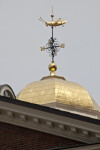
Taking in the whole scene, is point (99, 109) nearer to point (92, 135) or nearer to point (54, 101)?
point (54, 101)

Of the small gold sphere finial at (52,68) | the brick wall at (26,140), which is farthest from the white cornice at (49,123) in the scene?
the small gold sphere finial at (52,68)

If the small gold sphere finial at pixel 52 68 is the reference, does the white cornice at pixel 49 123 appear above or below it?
below

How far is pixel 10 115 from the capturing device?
27.7m

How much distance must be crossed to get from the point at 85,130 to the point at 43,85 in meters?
18.0

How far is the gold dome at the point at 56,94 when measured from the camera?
43.7 metres

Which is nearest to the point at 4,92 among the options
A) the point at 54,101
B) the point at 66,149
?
the point at 54,101

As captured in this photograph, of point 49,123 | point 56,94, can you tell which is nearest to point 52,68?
point 56,94

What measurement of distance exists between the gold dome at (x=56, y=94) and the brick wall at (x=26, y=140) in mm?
15869

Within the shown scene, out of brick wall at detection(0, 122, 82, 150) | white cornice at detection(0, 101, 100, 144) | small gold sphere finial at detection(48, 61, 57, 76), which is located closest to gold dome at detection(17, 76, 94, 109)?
small gold sphere finial at detection(48, 61, 57, 76)

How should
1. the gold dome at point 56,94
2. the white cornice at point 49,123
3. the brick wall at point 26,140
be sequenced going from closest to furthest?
the white cornice at point 49,123 → the brick wall at point 26,140 → the gold dome at point 56,94

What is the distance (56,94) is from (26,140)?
16688 mm

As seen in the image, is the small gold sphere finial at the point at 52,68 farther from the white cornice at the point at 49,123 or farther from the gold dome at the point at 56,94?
the white cornice at the point at 49,123

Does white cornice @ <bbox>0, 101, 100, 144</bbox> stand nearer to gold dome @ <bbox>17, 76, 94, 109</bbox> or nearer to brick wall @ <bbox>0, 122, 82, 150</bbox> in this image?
brick wall @ <bbox>0, 122, 82, 150</bbox>

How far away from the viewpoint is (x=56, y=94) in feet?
144
